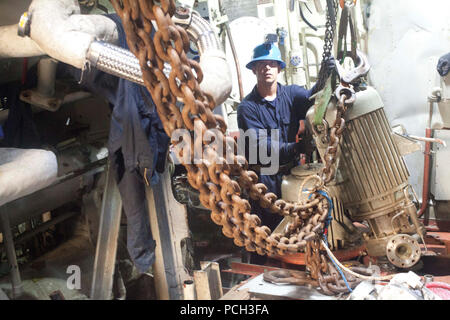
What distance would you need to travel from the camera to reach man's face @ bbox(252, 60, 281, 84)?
239 centimetres

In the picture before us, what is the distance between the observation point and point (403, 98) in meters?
2.97

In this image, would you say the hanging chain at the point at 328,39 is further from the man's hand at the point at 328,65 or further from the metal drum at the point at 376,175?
the metal drum at the point at 376,175

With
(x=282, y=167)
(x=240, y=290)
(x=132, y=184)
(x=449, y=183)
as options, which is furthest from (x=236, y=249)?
(x=449, y=183)

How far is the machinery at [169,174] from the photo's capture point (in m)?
1.25

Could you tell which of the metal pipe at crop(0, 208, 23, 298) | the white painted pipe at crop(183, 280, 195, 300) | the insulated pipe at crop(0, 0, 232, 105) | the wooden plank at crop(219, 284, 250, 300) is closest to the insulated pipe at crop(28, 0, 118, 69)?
the insulated pipe at crop(0, 0, 232, 105)

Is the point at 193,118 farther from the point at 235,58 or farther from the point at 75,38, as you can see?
the point at 235,58

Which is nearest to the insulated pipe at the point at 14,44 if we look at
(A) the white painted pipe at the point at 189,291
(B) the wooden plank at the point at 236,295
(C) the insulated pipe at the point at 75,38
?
(C) the insulated pipe at the point at 75,38

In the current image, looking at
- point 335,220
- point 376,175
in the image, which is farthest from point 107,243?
point 376,175

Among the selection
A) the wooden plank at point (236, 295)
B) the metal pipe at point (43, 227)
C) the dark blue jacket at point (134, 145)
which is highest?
the dark blue jacket at point (134, 145)

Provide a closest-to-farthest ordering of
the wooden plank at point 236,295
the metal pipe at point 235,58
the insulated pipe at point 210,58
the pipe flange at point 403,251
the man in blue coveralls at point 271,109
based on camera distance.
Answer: the insulated pipe at point 210,58 < the wooden plank at point 236,295 < the pipe flange at point 403,251 < the man in blue coveralls at point 271,109 < the metal pipe at point 235,58

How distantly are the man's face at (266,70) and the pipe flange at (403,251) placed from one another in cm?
121

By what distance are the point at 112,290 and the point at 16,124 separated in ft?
2.77

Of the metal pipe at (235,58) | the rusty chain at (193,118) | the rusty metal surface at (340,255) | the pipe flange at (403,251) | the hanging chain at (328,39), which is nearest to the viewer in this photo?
the rusty chain at (193,118)

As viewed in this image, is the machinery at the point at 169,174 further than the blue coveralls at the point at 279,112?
No
